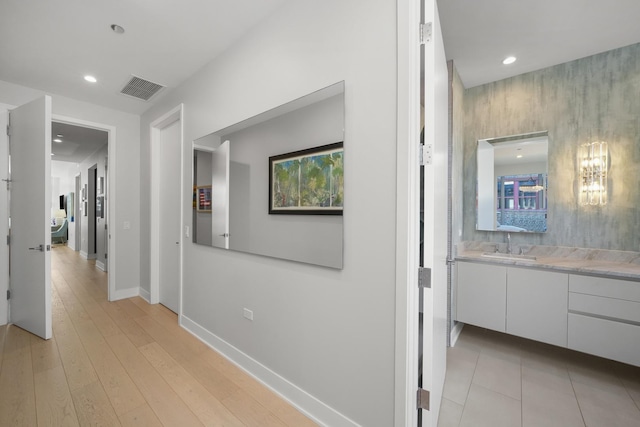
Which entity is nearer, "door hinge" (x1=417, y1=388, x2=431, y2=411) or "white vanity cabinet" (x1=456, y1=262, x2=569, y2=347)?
"door hinge" (x1=417, y1=388, x2=431, y2=411)

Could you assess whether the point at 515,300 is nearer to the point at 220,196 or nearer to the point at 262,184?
the point at 262,184

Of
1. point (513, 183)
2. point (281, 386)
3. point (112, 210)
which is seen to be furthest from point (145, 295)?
point (513, 183)

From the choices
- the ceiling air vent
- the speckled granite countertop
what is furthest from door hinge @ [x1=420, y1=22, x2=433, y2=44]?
the ceiling air vent

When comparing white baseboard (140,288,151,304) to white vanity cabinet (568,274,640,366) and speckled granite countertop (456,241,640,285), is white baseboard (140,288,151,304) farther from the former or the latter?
white vanity cabinet (568,274,640,366)

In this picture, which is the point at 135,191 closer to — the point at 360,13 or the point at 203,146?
the point at 203,146

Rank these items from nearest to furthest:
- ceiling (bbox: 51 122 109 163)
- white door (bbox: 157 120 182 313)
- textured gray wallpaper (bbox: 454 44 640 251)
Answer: textured gray wallpaper (bbox: 454 44 640 251) → white door (bbox: 157 120 182 313) → ceiling (bbox: 51 122 109 163)

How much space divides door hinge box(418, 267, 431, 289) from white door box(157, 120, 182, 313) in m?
2.75

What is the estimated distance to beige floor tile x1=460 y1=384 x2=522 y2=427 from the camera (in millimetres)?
1550

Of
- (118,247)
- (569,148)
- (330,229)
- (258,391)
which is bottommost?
(258,391)

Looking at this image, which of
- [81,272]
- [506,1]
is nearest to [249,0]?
[506,1]

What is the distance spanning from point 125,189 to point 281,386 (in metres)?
3.48

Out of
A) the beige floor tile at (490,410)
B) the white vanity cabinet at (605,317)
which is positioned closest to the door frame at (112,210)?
the beige floor tile at (490,410)

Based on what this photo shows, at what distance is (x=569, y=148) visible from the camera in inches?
97.3

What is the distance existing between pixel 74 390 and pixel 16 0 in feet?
8.67
